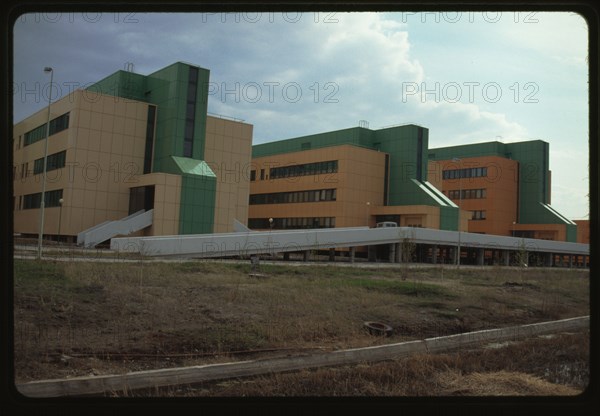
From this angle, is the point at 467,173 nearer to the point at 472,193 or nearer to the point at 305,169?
the point at 472,193

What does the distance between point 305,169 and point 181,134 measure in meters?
22.3

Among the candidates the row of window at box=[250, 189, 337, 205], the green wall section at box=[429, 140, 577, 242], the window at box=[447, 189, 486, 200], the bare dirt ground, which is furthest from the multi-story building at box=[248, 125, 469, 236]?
the bare dirt ground

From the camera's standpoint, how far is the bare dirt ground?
282 inches

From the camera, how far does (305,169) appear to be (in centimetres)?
5675

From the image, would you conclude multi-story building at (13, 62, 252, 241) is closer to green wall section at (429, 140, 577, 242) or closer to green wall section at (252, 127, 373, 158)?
green wall section at (252, 127, 373, 158)

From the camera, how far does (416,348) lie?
376 inches

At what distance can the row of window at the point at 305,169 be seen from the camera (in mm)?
53281

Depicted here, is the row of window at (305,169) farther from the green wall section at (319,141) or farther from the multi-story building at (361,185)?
the green wall section at (319,141)

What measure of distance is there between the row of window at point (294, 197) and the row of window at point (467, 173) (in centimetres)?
1790

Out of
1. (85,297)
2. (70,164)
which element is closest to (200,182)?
(70,164)

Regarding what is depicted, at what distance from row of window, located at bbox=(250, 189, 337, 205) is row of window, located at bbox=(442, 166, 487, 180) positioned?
17897 millimetres

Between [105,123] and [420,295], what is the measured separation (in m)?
24.1

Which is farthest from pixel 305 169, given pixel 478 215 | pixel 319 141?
pixel 478 215
